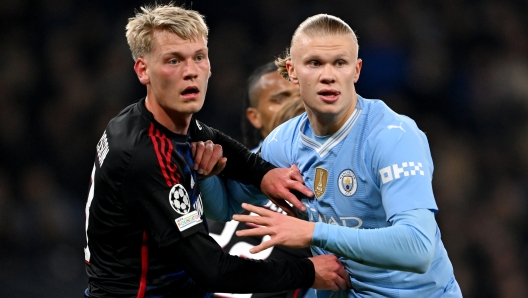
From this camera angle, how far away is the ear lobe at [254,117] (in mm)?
5379

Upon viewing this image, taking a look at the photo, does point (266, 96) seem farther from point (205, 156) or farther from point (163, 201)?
point (163, 201)

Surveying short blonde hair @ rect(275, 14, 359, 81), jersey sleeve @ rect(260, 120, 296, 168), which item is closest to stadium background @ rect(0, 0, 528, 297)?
jersey sleeve @ rect(260, 120, 296, 168)

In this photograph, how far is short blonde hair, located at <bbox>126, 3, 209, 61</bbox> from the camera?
2842mm

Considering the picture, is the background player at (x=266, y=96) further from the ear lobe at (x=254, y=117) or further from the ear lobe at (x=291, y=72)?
the ear lobe at (x=291, y=72)

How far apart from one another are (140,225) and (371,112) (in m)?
1.05

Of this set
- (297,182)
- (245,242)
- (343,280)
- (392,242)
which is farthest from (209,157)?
(245,242)

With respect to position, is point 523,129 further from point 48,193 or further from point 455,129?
point 48,193

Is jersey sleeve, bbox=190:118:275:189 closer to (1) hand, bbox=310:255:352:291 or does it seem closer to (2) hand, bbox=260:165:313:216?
(2) hand, bbox=260:165:313:216

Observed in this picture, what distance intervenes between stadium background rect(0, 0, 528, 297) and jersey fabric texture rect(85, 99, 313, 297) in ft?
9.41

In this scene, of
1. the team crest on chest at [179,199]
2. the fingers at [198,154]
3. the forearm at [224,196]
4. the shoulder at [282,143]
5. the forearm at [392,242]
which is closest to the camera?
the forearm at [392,242]

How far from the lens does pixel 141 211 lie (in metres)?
2.71

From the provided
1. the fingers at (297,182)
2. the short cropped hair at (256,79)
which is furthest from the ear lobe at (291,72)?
the short cropped hair at (256,79)

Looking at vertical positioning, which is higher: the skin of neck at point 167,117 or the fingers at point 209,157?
the skin of neck at point 167,117

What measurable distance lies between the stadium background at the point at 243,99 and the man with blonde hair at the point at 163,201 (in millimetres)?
2893
